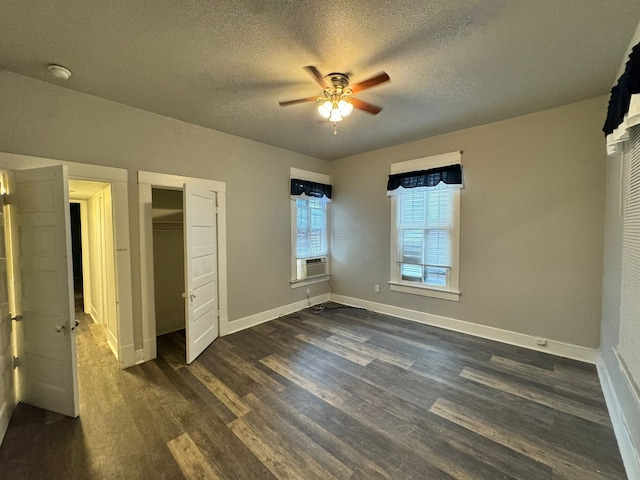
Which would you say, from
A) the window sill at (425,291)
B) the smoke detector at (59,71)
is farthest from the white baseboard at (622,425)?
the smoke detector at (59,71)

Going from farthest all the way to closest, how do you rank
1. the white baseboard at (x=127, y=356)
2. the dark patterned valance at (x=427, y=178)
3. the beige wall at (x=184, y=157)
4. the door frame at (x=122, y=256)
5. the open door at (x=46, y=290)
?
the dark patterned valance at (x=427, y=178)
the white baseboard at (x=127, y=356)
the door frame at (x=122, y=256)
the beige wall at (x=184, y=157)
the open door at (x=46, y=290)

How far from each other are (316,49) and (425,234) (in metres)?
2.91

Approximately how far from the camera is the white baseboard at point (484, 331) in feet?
9.41

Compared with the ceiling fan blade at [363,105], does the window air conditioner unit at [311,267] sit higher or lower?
lower

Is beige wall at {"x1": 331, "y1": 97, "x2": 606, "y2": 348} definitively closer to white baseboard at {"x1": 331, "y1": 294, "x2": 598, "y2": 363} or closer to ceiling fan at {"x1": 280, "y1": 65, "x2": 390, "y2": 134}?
white baseboard at {"x1": 331, "y1": 294, "x2": 598, "y2": 363}

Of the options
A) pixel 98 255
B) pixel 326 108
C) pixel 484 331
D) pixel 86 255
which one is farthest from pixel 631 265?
pixel 86 255

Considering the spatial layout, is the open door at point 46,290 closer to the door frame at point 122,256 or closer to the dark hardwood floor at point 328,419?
the dark hardwood floor at point 328,419

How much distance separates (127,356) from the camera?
2.77 metres

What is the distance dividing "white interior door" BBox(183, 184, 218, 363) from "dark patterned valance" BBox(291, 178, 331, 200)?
1407mm

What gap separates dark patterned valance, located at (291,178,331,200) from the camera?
14.4ft

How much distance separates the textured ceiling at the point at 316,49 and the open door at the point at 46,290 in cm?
91

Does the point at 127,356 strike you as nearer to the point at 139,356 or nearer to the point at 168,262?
the point at 139,356

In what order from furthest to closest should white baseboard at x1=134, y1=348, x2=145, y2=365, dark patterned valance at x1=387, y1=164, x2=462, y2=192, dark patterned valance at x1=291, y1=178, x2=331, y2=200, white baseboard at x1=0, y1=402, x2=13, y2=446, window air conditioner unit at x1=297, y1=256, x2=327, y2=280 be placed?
window air conditioner unit at x1=297, y1=256, x2=327, y2=280, dark patterned valance at x1=291, y1=178, x2=331, y2=200, dark patterned valance at x1=387, y1=164, x2=462, y2=192, white baseboard at x1=134, y1=348, x2=145, y2=365, white baseboard at x1=0, y1=402, x2=13, y2=446

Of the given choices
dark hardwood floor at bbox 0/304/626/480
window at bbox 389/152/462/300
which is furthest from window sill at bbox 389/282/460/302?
dark hardwood floor at bbox 0/304/626/480
